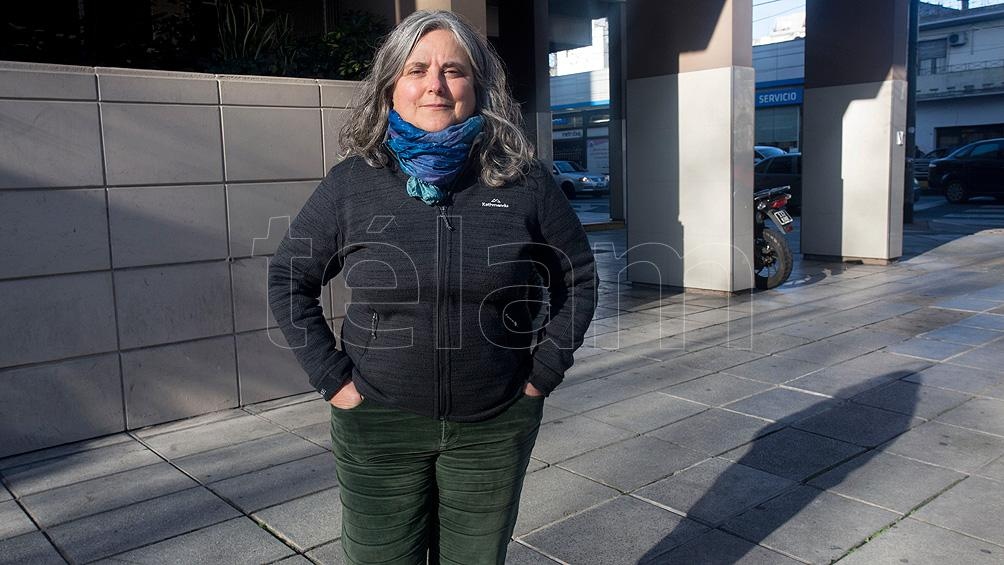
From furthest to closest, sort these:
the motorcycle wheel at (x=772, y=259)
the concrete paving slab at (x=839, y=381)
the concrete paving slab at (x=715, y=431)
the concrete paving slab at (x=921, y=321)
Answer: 1. the motorcycle wheel at (x=772, y=259)
2. the concrete paving slab at (x=921, y=321)
3. the concrete paving slab at (x=839, y=381)
4. the concrete paving slab at (x=715, y=431)

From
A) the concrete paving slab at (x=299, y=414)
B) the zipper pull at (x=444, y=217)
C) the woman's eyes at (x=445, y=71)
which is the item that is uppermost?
the woman's eyes at (x=445, y=71)

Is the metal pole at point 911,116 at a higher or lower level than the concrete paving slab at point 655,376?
Answer: higher

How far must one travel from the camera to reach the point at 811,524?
3670 millimetres

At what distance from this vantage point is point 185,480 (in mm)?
4285

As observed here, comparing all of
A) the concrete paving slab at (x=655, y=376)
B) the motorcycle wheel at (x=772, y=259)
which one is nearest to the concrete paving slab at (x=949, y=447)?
the concrete paving slab at (x=655, y=376)

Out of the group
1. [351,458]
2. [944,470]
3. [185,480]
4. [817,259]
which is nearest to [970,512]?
[944,470]

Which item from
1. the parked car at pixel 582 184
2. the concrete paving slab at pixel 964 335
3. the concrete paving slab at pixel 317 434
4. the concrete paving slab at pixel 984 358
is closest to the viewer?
the concrete paving slab at pixel 317 434

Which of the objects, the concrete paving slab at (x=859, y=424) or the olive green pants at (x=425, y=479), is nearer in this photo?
the olive green pants at (x=425, y=479)

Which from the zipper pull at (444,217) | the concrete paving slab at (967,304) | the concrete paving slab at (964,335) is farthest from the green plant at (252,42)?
the concrete paving slab at (967,304)

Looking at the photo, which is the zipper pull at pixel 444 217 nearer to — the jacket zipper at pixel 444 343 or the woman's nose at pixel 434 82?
the jacket zipper at pixel 444 343

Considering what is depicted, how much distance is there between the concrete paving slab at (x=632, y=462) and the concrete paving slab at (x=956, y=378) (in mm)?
2291

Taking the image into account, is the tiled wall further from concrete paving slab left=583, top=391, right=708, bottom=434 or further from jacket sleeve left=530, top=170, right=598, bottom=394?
jacket sleeve left=530, top=170, right=598, bottom=394

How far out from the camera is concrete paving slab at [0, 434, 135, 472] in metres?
4.57

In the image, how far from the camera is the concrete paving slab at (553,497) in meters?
3.77
